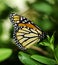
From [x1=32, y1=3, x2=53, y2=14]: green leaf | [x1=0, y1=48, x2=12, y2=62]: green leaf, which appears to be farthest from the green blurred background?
[x1=0, y1=48, x2=12, y2=62]: green leaf

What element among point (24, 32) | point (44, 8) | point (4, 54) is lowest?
point (4, 54)

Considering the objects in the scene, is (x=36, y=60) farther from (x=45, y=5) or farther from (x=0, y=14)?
(x=0, y=14)

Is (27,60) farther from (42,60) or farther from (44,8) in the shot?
(44,8)

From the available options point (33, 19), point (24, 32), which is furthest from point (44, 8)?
point (24, 32)

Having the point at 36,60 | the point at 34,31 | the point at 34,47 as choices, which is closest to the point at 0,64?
the point at 34,47

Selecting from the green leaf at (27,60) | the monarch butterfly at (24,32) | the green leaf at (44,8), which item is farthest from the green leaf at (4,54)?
the green leaf at (44,8)

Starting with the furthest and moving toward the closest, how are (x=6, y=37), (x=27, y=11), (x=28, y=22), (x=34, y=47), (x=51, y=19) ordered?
(x=27, y=11) < (x=6, y=37) < (x=51, y=19) < (x=34, y=47) < (x=28, y=22)
